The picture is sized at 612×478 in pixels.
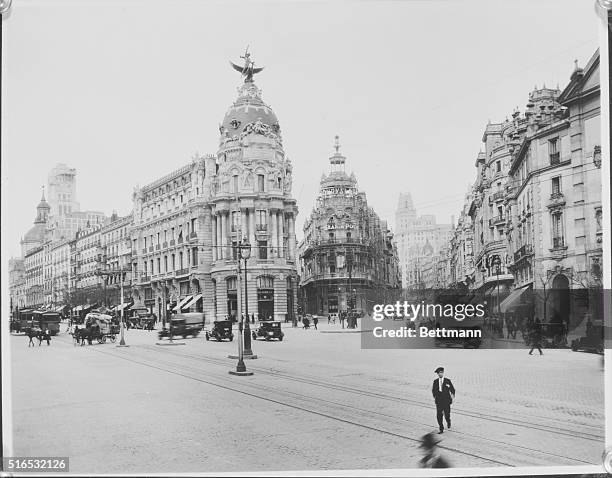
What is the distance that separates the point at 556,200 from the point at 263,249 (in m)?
2.91

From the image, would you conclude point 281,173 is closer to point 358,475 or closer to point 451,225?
point 451,225

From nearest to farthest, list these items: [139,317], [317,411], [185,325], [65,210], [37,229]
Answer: [317,411], [37,229], [65,210], [185,325], [139,317]

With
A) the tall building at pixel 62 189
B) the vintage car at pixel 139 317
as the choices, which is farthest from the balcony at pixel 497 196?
the tall building at pixel 62 189

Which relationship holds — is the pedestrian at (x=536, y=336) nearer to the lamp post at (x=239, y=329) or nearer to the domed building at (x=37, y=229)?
the lamp post at (x=239, y=329)

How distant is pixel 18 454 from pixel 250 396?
6.59 ft

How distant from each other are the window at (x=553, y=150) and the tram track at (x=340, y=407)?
243 centimetres

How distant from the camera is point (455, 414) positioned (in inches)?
219

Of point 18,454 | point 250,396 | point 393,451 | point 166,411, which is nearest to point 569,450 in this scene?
point 393,451

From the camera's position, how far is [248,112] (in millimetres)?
6430

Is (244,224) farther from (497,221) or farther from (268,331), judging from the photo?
(497,221)

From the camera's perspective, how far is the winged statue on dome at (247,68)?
6.02 m

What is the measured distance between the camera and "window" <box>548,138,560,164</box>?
598 centimetres

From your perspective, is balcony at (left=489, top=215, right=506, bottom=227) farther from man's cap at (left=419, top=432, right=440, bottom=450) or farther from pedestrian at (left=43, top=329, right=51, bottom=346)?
pedestrian at (left=43, top=329, right=51, bottom=346)

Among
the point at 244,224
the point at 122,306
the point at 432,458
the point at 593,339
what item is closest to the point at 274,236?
the point at 244,224
